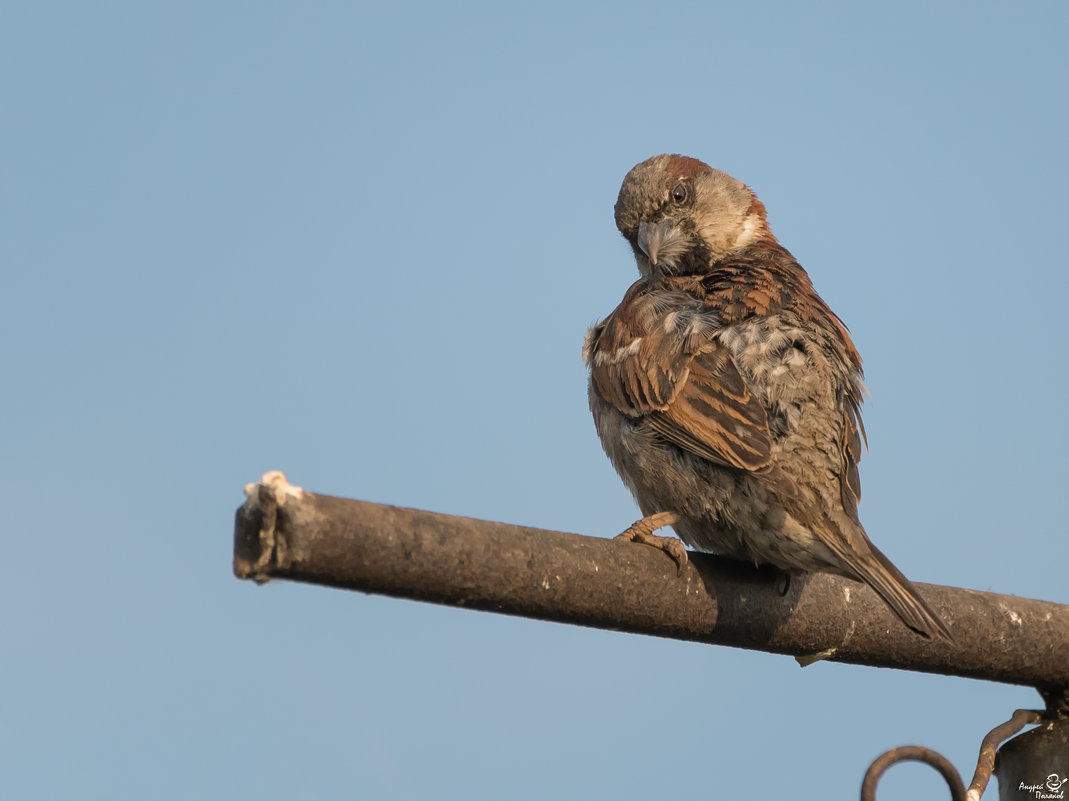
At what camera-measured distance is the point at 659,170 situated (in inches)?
247

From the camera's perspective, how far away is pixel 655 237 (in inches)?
229

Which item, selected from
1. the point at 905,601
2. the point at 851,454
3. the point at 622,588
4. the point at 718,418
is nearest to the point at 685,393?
the point at 718,418

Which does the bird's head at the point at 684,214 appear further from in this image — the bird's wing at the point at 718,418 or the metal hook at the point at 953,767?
the metal hook at the point at 953,767

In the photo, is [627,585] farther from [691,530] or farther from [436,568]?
[691,530]

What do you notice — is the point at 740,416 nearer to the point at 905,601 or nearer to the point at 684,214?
the point at 905,601

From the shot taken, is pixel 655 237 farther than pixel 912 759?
Yes

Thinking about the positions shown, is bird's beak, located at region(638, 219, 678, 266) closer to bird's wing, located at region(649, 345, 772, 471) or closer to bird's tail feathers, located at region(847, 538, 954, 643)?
bird's wing, located at region(649, 345, 772, 471)

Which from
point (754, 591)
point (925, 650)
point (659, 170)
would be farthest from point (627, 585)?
point (659, 170)

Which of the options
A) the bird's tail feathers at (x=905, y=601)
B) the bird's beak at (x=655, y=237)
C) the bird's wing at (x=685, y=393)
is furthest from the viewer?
the bird's beak at (x=655, y=237)

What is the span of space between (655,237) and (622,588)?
10.5 ft

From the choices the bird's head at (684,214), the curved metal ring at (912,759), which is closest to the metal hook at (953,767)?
the curved metal ring at (912,759)

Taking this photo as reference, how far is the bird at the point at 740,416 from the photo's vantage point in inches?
156

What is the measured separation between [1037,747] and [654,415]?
5.33ft

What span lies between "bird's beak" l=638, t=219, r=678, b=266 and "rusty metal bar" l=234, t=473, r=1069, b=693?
87.2 inches
